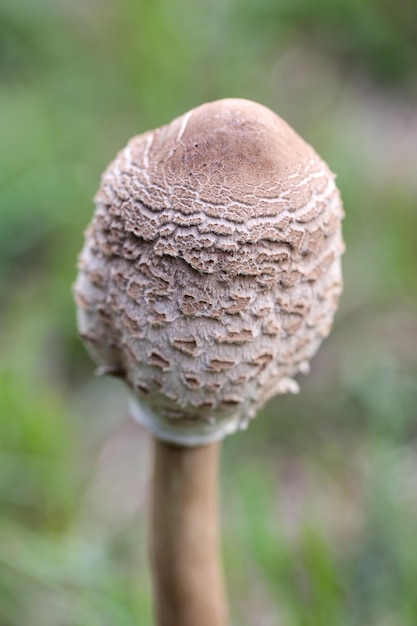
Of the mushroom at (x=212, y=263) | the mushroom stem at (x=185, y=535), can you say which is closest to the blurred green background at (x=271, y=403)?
the mushroom stem at (x=185, y=535)

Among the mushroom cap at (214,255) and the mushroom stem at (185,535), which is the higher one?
the mushroom cap at (214,255)

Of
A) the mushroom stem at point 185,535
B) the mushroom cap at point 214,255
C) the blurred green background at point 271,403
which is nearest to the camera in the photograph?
the mushroom cap at point 214,255

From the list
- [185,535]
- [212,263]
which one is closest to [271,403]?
[185,535]

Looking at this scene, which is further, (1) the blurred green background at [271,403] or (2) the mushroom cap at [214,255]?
(1) the blurred green background at [271,403]

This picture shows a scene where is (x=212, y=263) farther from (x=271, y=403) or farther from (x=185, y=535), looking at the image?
(x=271, y=403)

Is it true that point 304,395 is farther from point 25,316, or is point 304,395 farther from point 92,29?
Result: point 92,29

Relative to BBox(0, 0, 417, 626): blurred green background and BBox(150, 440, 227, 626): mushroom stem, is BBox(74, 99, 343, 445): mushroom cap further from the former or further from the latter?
BBox(0, 0, 417, 626): blurred green background

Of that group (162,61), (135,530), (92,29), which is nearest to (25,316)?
(135,530)

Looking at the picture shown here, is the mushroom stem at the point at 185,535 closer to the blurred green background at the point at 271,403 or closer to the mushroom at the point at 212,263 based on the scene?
the mushroom at the point at 212,263
